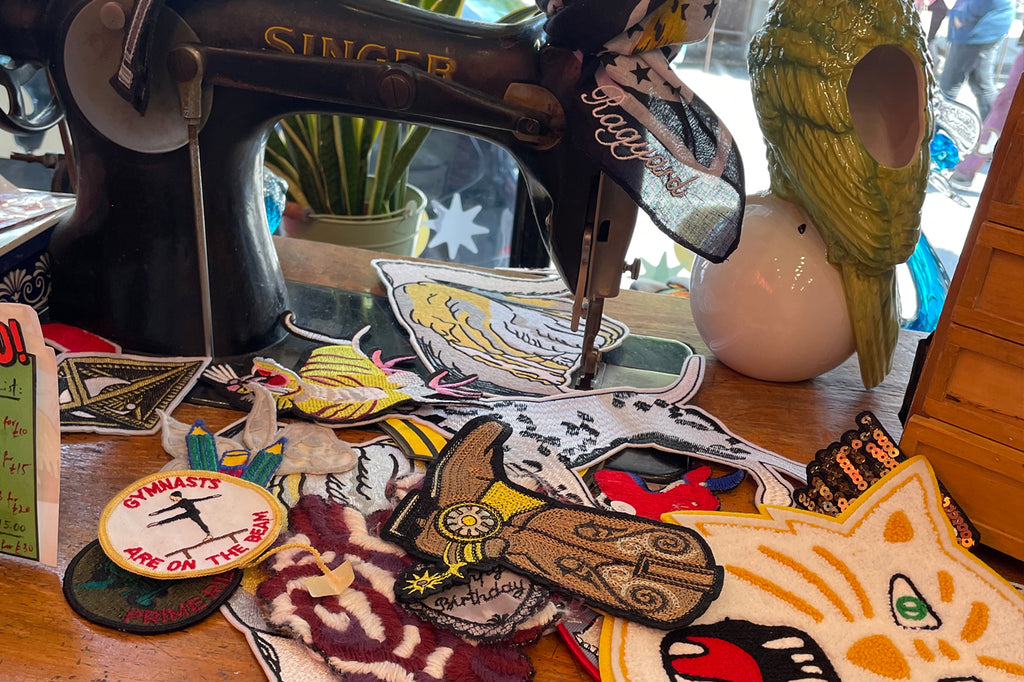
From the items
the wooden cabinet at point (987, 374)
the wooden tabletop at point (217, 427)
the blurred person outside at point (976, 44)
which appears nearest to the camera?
the wooden tabletop at point (217, 427)

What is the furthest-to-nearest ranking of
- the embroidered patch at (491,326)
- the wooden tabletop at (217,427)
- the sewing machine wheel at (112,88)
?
the embroidered patch at (491,326), the sewing machine wheel at (112,88), the wooden tabletop at (217,427)

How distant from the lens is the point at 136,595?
1.89 ft

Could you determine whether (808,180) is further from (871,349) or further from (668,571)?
(668,571)

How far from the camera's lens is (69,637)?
550 mm

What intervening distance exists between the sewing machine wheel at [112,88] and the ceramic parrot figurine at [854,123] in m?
0.55

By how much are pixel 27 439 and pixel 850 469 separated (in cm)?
64

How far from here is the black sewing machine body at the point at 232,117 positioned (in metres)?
0.75

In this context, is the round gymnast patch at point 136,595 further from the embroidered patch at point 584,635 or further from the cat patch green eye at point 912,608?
the cat patch green eye at point 912,608

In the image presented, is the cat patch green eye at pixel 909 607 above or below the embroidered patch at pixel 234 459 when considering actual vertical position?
above

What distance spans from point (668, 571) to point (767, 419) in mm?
323

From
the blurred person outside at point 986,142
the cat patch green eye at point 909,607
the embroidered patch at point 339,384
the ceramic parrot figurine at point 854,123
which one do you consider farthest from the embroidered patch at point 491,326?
the blurred person outside at point 986,142

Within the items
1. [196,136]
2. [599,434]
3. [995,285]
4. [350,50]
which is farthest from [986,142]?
[196,136]

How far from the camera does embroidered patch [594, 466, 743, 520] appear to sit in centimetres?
71

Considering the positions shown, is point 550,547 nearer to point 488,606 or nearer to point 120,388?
point 488,606
